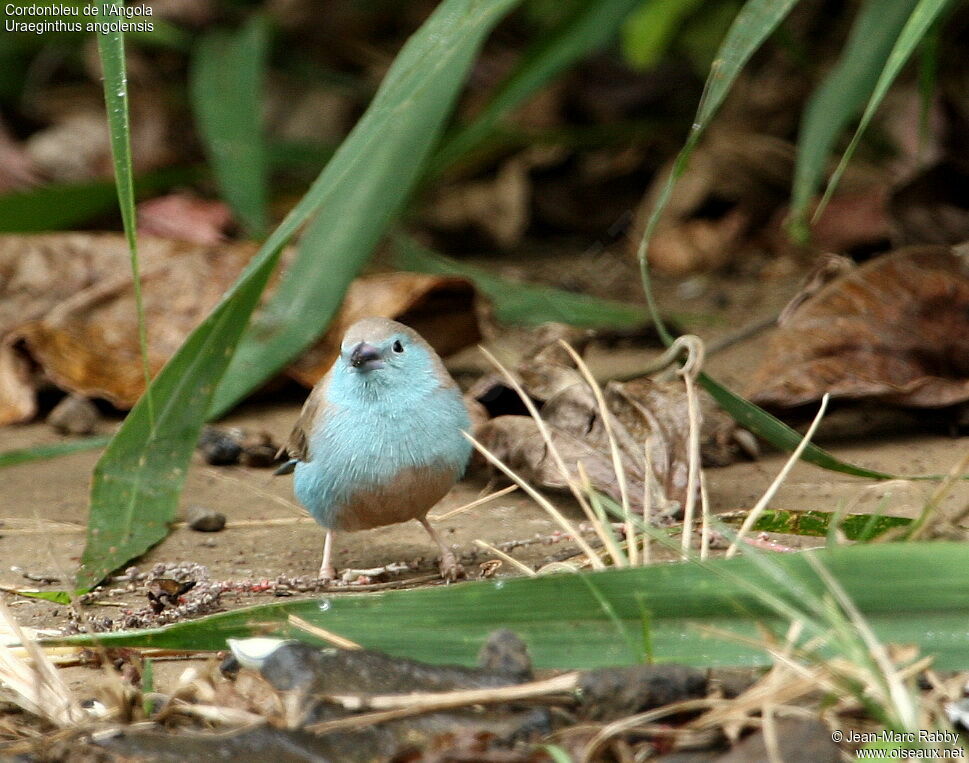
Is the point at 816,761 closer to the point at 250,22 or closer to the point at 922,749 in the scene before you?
the point at 922,749

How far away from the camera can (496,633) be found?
2.23 meters

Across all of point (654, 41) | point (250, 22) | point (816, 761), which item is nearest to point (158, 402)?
point (816, 761)

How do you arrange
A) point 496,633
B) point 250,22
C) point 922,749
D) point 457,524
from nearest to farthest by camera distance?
point 922,749, point 496,633, point 457,524, point 250,22

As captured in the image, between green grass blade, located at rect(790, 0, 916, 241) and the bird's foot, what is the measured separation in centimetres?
178

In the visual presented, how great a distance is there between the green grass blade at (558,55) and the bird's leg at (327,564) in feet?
6.58

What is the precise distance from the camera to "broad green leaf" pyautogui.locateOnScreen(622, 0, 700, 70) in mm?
5316

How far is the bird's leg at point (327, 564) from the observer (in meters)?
3.18

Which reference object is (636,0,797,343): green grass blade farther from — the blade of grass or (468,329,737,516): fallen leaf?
(468,329,737,516): fallen leaf

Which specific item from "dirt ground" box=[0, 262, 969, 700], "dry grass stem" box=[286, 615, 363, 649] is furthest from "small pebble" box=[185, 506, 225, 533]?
"dry grass stem" box=[286, 615, 363, 649]

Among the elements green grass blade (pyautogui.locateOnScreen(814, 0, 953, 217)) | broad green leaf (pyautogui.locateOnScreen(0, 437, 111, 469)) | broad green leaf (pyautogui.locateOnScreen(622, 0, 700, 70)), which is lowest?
broad green leaf (pyautogui.locateOnScreen(0, 437, 111, 469))

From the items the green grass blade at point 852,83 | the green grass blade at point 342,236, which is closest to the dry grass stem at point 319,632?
the green grass blade at point 342,236

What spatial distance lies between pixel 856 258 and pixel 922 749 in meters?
3.71

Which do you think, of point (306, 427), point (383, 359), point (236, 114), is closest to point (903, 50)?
point (383, 359)

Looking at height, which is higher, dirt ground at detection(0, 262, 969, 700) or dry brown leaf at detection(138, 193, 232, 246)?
dry brown leaf at detection(138, 193, 232, 246)
